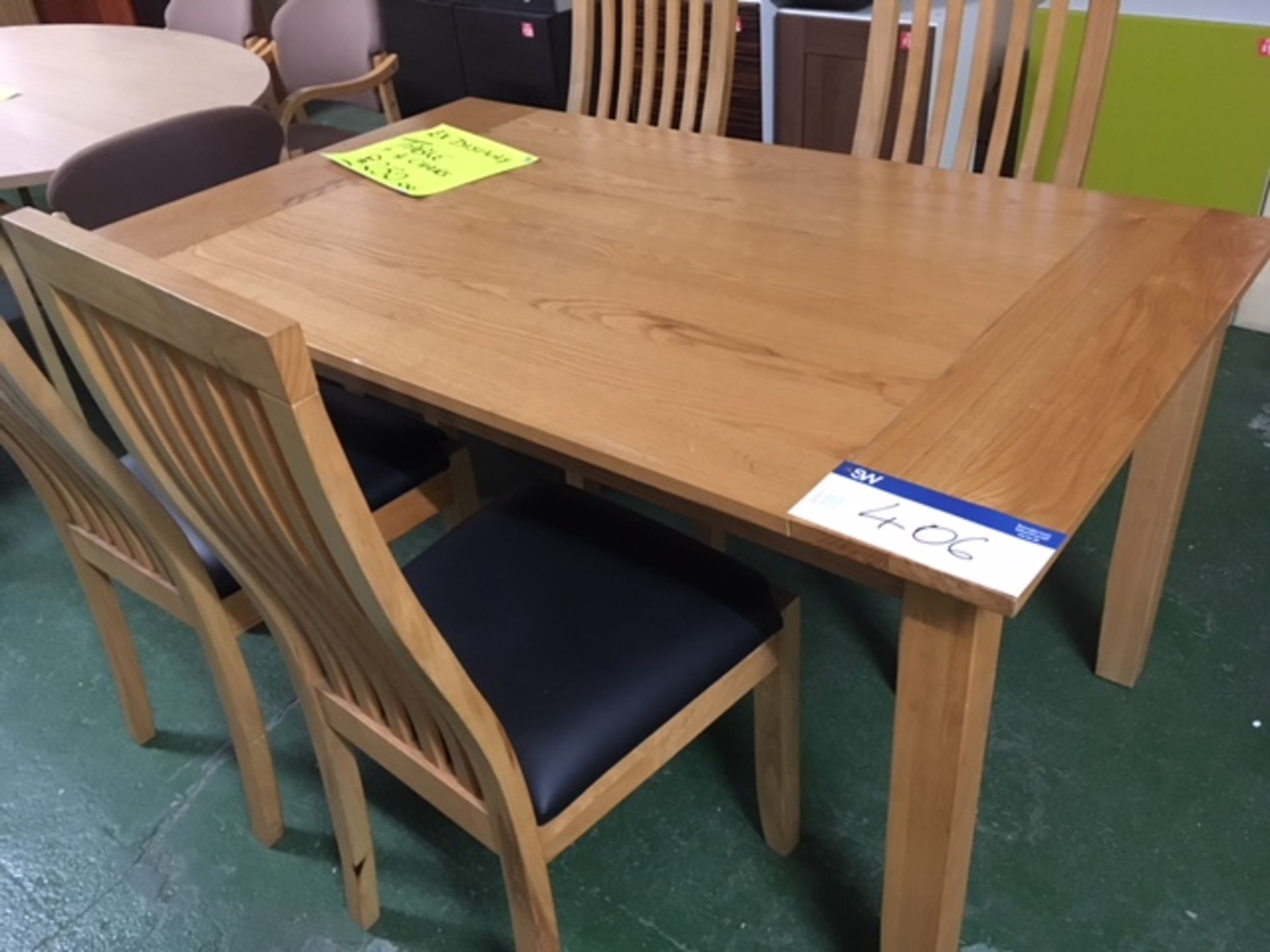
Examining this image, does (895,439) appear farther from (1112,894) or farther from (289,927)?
(289,927)

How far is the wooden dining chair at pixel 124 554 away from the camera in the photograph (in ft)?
3.70

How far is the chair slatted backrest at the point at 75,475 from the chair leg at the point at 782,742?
2.25ft

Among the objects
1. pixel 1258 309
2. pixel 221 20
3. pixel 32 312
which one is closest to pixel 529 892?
pixel 32 312

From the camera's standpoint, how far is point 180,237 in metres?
1.40

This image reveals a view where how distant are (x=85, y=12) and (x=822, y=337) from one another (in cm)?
455

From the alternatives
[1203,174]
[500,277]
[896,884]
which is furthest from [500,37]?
[896,884]

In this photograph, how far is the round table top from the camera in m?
1.98

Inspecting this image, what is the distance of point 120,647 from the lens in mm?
1553

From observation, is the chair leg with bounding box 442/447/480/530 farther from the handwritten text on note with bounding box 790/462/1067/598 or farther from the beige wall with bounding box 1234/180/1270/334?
the beige wall with bounding box 1234/180/1270/334

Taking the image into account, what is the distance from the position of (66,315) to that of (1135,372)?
35.0 inches

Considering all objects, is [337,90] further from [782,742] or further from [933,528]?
[933,528]

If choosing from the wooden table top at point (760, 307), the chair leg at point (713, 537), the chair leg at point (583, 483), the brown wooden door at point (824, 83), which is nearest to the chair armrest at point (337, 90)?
the brown wooden door at point (824, 83)

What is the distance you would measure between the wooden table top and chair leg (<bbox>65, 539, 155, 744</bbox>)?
1.55 ft

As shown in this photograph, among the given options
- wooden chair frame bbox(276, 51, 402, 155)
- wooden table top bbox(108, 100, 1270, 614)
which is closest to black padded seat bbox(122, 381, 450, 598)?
wooden table top bbox(108, 100, 1270, 614)
